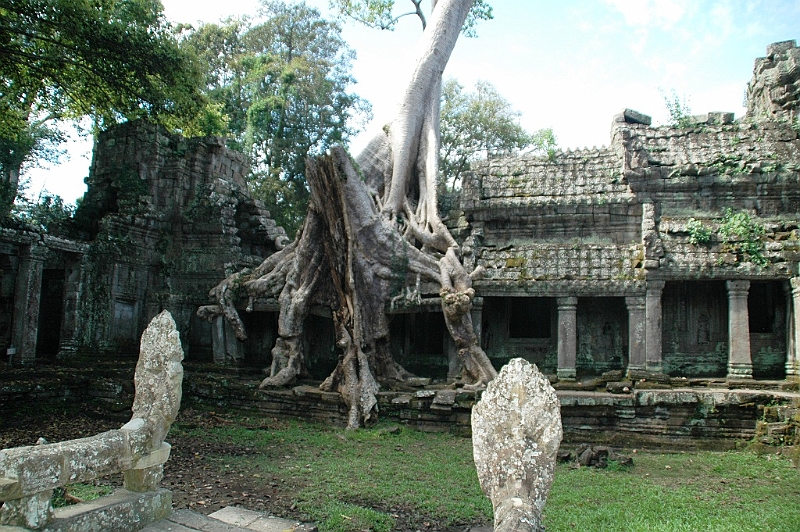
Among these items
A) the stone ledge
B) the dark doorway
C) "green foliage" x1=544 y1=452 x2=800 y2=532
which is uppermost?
the dark doorway

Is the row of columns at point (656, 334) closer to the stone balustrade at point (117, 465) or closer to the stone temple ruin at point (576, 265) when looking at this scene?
the stone temple ruin at point (576, 265)

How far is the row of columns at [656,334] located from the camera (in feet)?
33.3

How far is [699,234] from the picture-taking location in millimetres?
10711

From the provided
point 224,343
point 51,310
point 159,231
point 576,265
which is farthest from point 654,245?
point 51,310

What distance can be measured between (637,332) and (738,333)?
1.56 meters

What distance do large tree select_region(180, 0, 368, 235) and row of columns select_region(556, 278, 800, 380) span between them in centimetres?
1382

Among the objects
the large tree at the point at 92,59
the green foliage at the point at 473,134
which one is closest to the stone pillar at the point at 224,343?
the large tree at the point at 92,59

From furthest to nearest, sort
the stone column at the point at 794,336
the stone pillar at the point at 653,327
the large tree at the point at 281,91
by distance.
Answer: the large tree at the point at 281,91 → the stone pillar at the point at 653,327 → the stone column at the point at 794,336

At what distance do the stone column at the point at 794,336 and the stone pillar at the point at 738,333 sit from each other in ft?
1.90

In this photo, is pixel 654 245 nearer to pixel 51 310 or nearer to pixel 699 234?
pixel 699 234

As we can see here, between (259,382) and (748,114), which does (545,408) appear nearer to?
(259,382)

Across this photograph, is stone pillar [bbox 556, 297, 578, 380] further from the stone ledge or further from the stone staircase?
the stone ledge

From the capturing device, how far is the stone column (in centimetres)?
1000

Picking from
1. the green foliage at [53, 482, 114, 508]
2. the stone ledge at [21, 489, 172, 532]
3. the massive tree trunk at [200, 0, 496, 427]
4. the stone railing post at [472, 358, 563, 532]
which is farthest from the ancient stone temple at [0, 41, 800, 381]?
the stone railing post at [472, 358, 563, 532]
